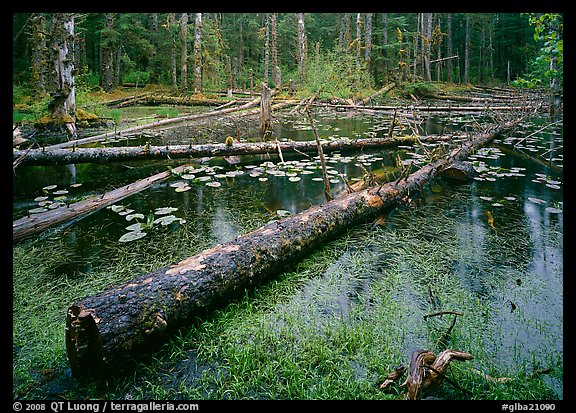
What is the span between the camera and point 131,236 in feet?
11.6

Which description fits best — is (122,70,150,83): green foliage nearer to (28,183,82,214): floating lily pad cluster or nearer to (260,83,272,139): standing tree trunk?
(260,83,272,139): standing tree trunk

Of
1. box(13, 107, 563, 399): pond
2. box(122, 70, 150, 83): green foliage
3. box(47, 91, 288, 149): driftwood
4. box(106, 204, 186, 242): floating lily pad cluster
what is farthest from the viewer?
box(122, 70, 150, 83): green foliage

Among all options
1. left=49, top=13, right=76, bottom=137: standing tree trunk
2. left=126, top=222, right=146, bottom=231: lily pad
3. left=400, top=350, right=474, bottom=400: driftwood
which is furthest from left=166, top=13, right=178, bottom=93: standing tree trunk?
left=400, top=350, right=474, bottom=400: driftwood

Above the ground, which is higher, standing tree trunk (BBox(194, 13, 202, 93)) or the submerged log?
standing tree trunk (BBox(194, 13, 202, 93))

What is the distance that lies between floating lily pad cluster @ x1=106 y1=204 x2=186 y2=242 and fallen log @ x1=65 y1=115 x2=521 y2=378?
1.32 m

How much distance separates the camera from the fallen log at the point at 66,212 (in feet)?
11.6

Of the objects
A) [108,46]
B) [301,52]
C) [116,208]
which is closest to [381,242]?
[116,208]

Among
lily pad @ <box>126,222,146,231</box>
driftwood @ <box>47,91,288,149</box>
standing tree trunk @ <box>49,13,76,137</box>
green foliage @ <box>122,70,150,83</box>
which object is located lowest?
lily pad @ <box>126,222,146,231</box>

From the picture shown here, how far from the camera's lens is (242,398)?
1.77 m

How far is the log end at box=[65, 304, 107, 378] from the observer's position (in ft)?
5.92

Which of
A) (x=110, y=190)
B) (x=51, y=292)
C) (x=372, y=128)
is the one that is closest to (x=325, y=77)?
(x=372, y=128)

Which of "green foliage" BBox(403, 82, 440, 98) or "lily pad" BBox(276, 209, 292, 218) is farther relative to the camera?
"green foliage" BBox(403, 82, 440, 98)
